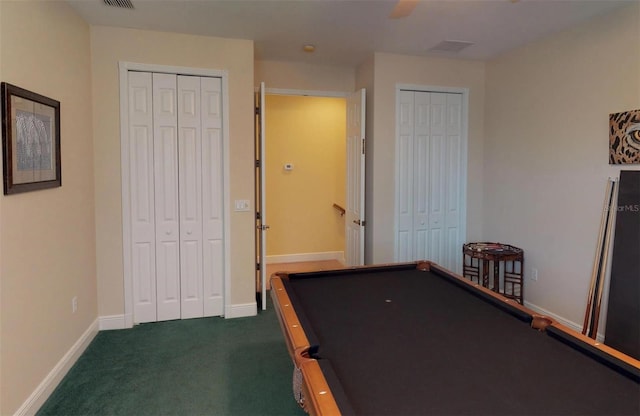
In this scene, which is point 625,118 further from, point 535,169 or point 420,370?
point 420,370

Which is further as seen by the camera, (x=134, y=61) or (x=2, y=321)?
(x=134, y=61)

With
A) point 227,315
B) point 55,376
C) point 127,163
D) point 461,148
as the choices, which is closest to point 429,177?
point 461,148

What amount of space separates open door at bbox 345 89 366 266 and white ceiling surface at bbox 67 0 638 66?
2.11ft

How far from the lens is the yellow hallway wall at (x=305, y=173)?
18.6ft

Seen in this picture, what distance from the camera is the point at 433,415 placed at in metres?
1.14

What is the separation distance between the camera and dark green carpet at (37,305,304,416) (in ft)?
7.45

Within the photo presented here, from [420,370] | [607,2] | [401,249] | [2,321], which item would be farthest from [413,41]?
[2,321]

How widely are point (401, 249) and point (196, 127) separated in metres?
2.44

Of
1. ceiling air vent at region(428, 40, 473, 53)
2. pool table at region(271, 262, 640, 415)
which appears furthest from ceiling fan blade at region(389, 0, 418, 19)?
ceiling air vent at region(428, 40, 473, 53)

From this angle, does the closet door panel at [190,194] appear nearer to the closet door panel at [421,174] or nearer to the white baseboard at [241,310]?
the white baseboard at [241,310]

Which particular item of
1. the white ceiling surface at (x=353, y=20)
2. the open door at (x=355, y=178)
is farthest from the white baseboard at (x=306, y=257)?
the white ceiling surface at (x=353, y=20)

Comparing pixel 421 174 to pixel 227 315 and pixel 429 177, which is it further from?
pixel 227 315

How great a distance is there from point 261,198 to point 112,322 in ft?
5.67

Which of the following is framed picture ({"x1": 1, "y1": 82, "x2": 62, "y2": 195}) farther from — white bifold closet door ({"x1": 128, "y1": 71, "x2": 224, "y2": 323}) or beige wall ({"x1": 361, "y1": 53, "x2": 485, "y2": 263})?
beige wall ({"x1": 361, "y1": 53, "x2": 485, "y2": 263})
